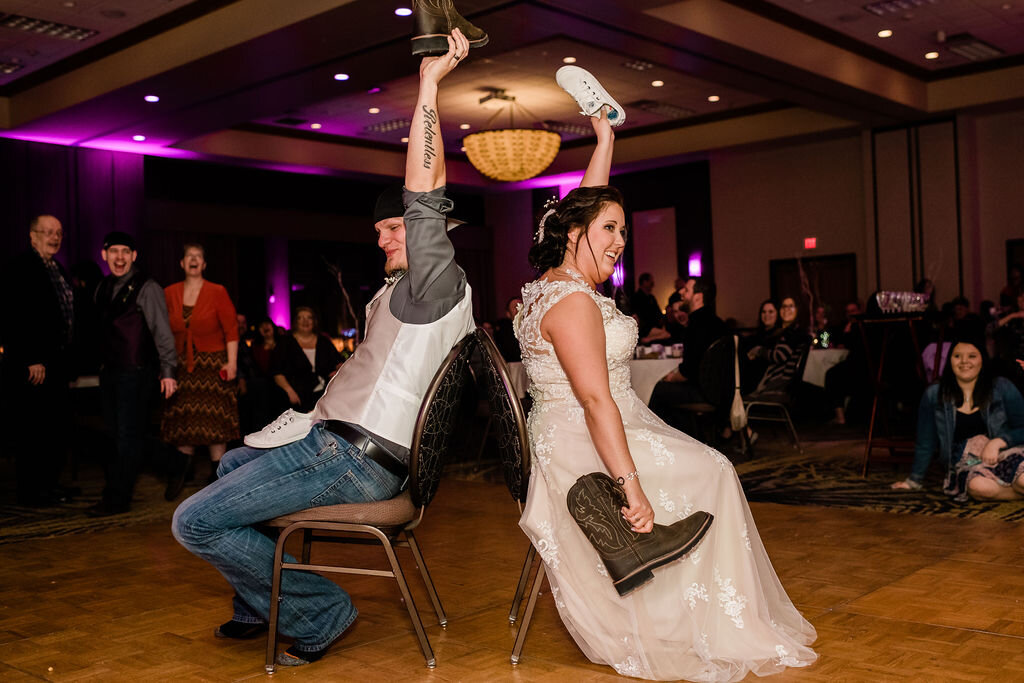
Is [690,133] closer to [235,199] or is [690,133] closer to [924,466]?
[235,199]

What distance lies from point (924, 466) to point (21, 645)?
161 inches

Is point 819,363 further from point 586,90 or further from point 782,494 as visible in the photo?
point 586,90

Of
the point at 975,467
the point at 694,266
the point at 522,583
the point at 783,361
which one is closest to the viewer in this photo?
the point at 522,583

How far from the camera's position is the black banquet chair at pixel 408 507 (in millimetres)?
2188

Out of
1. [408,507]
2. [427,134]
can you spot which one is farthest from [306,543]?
[427,134]

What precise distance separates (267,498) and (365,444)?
0.26m

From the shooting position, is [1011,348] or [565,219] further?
[1011,348]

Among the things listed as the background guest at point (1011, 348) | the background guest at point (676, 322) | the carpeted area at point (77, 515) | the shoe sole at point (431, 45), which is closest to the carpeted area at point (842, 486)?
the background guest at point (1011, 348)

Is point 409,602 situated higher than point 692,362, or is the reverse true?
point 692,362

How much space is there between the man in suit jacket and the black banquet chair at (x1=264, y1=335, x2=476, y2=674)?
3303 mm

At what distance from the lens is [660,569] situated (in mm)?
2236

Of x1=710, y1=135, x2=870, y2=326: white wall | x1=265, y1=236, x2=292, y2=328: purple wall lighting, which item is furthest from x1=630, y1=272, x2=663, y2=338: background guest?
x1=265, y1=236, x2=292, y2=328: purple wall lighting

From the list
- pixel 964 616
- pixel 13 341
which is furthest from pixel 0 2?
pixel 964 616

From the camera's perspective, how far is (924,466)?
478 cm
